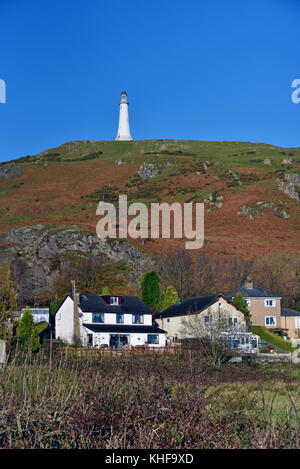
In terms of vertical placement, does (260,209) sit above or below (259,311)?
above

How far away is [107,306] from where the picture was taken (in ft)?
154

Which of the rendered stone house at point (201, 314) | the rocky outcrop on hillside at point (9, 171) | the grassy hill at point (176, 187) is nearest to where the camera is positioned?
the rendered stone house at point (201, 314)

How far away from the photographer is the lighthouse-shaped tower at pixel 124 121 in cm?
14888

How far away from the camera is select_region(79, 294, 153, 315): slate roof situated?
45844 millimetres

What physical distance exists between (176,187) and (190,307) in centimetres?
6186

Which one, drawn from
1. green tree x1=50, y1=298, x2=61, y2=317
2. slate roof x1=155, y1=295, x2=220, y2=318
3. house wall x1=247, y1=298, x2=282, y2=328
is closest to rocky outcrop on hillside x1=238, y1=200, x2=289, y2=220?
house wall x1=247, y1=298, x2=282, y2=328

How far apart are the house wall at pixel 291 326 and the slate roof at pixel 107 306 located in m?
13.5

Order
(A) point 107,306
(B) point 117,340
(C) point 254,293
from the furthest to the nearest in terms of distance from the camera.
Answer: (C) point 254,293
(A) point 107,306
(B) point 117,340

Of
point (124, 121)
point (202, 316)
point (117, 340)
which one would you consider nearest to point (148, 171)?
point (124, 121)

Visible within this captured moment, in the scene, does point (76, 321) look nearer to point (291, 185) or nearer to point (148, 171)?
point (291, 185)

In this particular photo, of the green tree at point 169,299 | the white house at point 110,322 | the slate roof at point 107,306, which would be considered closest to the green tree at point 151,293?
the green tree at point 169,299

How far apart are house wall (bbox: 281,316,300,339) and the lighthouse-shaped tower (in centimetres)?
10869

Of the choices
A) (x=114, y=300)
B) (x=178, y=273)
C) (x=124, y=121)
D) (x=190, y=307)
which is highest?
(x=124, y=121)

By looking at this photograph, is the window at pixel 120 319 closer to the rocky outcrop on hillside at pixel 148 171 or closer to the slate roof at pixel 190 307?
the slate roof at pixel 190 307
